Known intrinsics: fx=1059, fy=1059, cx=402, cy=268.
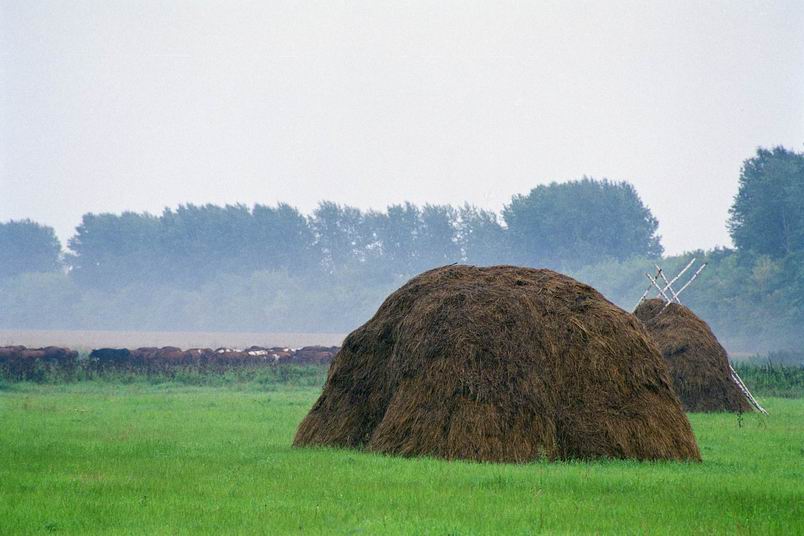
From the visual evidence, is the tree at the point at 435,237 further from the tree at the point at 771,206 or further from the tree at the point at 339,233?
the tree at the point at 771,206

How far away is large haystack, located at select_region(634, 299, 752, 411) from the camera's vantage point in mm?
33781

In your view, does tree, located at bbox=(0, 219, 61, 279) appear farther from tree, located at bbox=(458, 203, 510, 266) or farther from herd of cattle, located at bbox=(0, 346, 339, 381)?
herd of cattle, located at bbox=(0, 346, 339, 381)

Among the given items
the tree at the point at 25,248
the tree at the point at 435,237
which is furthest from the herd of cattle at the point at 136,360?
the tree at the point at 25,248

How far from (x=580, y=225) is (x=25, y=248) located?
9813 cm

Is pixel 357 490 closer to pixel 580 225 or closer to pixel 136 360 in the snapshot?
pixel 136 360

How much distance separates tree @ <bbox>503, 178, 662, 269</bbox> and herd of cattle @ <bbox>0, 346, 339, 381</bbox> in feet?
269

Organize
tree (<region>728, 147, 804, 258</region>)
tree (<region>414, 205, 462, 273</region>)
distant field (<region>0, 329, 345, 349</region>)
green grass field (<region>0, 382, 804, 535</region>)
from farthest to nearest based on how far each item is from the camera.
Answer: tree (<region>414, 205, 462, 273</region>) < distant field (<region>0, 329, 345, 349</region>) < tree (<region>728, 147, 804, 258</region>) < green grass field (<region>0, 382, 804, 535</region>)

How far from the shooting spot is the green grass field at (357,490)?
43.2ft

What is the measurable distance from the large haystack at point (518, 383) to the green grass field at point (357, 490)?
698 mm

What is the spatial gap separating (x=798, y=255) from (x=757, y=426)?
71754 millimetres

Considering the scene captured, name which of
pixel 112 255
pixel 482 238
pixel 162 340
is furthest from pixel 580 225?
pixel 112 255

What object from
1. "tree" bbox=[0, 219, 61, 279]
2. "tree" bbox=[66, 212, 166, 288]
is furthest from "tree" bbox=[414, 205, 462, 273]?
"tree" bbox=[0, 219, 61, 279]

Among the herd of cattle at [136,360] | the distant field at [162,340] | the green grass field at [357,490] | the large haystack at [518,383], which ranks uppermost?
the distant field at [162,340]

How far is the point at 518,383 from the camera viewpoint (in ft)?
62.8
